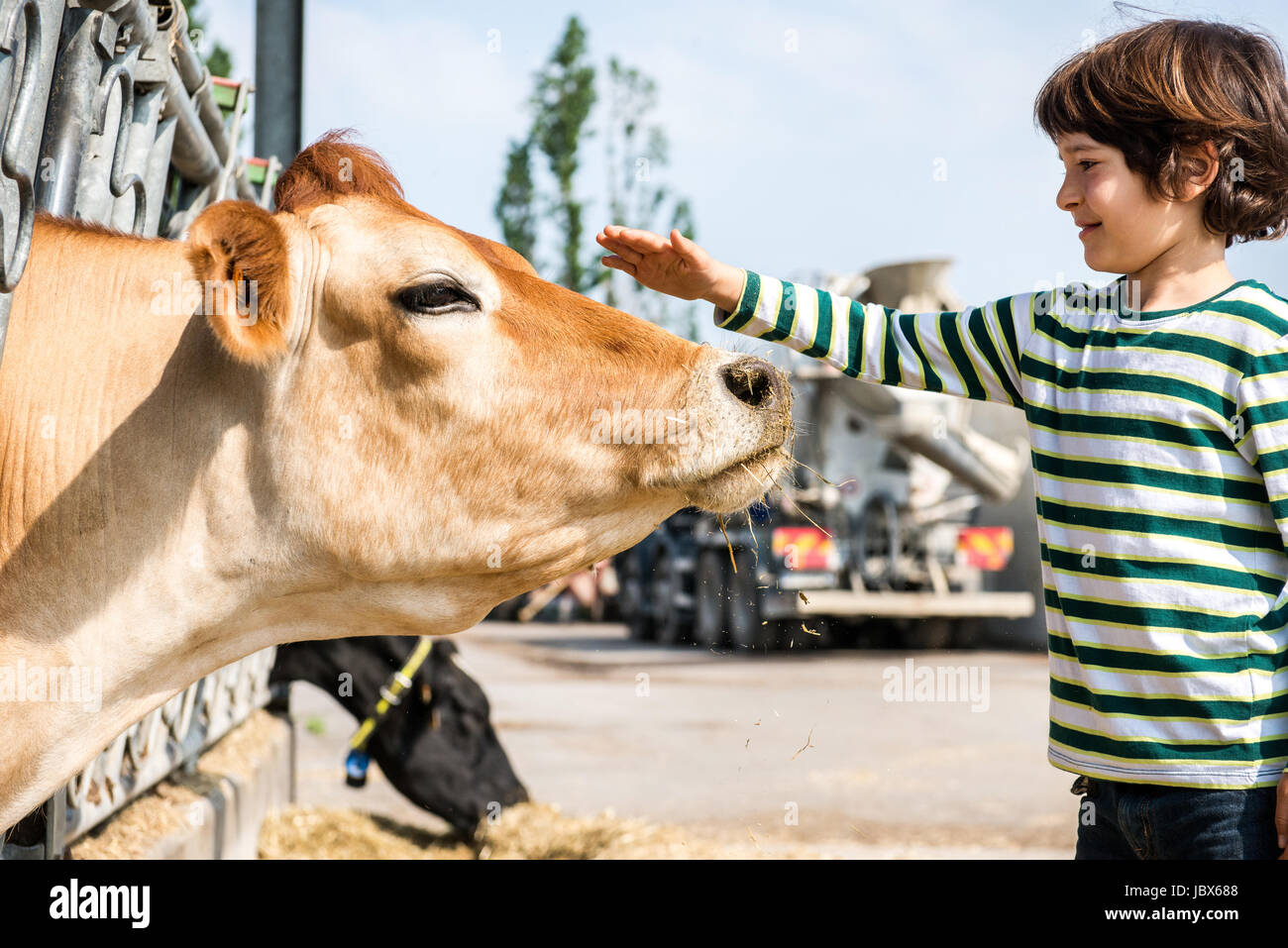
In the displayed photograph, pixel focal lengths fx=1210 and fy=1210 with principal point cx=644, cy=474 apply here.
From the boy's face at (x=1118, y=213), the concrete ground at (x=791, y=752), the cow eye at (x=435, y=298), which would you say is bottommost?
the concrete ground at (x=791, y=752)

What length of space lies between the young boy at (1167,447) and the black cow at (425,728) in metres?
3.62

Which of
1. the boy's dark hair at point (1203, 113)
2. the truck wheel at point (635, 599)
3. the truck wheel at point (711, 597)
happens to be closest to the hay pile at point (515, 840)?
the boy's dark hair at point (1203, 113)

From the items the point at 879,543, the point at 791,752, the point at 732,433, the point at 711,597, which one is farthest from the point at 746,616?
the point at 732,433

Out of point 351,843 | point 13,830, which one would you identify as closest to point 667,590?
point 351,843

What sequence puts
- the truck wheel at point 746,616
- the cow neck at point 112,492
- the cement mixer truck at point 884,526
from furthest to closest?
the truck wheel at point 746,616 < the cement mixer truck at point 884,526 < the cow neck at point 112,492

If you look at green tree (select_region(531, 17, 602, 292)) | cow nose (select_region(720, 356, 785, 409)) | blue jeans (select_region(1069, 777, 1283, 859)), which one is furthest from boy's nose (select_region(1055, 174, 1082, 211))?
green tree (select_region(531, 17, 602, 292))

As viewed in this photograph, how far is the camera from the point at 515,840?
508 cm

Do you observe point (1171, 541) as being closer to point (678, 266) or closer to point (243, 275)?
point (678, 266)

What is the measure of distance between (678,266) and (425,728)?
11.3 feet

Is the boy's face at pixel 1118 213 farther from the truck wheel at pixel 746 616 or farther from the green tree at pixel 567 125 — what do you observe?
the green tree at pixel 567 125

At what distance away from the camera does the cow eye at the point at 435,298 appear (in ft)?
6.75

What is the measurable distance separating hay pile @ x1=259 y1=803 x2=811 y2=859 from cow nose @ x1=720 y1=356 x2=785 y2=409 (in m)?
3.21

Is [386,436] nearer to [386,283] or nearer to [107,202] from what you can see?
[386,283]

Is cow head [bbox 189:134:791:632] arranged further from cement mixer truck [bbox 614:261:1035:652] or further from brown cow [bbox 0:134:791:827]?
cement mixer truck [bbox 614:261:1035:652]
